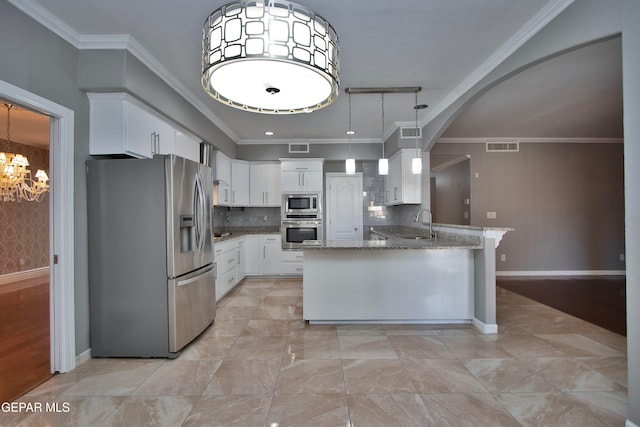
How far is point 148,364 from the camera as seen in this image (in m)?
2.32

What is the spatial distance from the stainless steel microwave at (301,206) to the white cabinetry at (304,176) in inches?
5.2

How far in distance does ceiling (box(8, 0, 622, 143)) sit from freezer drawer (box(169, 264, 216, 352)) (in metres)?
2.00

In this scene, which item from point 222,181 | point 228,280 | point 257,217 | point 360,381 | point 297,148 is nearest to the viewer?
point 360,381

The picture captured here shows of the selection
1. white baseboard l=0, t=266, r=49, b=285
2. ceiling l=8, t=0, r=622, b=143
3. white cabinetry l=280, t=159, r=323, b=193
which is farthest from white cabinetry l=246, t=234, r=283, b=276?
white baseboard l=0, t=266, r=49, b=285

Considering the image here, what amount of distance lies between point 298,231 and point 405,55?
3.43 m

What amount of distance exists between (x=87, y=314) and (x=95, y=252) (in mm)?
521

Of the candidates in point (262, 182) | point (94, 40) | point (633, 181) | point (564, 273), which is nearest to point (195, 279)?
point (94, 40)

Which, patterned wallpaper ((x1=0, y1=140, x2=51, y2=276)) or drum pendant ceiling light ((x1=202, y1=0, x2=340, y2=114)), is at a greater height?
drum pendant ceiling light ((x1=202, y1=0, x2=340, y2=114))

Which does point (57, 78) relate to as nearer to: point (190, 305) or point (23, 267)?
point (190, 305)

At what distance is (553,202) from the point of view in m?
5.41

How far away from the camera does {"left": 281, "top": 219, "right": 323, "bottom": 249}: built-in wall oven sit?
5.25 meters

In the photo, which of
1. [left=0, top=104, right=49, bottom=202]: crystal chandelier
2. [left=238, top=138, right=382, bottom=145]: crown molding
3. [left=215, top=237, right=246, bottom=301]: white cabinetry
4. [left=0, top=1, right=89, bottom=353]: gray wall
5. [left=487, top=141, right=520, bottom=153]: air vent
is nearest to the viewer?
[left=0, top=1, right=89, bottom=353]: gray wall

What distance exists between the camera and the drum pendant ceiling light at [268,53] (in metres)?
Answer: 1.16
